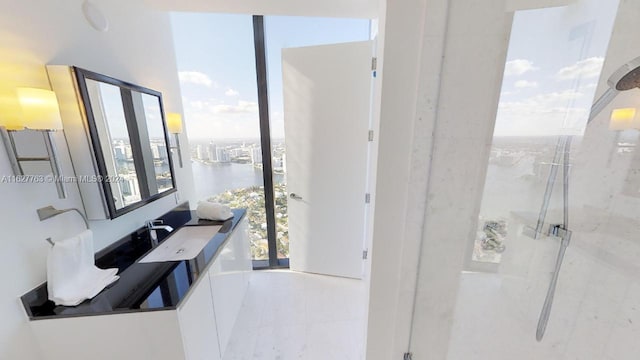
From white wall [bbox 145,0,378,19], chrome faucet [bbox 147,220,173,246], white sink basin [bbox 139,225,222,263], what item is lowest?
white sink basin [bbox 139,225,222,263]

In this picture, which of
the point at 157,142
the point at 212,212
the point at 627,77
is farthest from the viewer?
the point at 212,212

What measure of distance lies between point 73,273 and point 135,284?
24 cm

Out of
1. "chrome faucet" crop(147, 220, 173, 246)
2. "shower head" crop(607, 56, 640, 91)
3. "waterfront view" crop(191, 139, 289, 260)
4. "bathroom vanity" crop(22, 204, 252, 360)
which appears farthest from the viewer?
"waterfront view" crop(191, 139, 289, 260)

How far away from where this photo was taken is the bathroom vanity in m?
0.92

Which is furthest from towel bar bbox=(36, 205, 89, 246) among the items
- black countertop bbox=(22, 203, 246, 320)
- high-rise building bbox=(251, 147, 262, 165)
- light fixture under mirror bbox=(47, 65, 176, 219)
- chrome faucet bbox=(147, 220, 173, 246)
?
high-rise building bbox=(251, 147, 262, 165)

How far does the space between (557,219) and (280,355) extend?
187 cm

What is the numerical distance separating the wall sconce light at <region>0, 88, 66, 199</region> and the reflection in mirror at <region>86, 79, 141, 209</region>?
0.26m

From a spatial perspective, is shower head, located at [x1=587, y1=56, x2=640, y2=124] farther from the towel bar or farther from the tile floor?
the towel bar

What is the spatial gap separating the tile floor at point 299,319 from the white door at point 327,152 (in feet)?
0.75

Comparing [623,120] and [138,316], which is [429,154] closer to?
[623,120]

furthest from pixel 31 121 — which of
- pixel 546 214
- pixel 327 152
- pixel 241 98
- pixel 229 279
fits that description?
pixel 546 214

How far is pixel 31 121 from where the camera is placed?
0.86 m

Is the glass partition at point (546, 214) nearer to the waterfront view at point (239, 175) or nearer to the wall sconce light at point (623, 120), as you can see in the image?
the wall sconce light at point (623, 120)

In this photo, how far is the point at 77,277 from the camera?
0.99 meters
